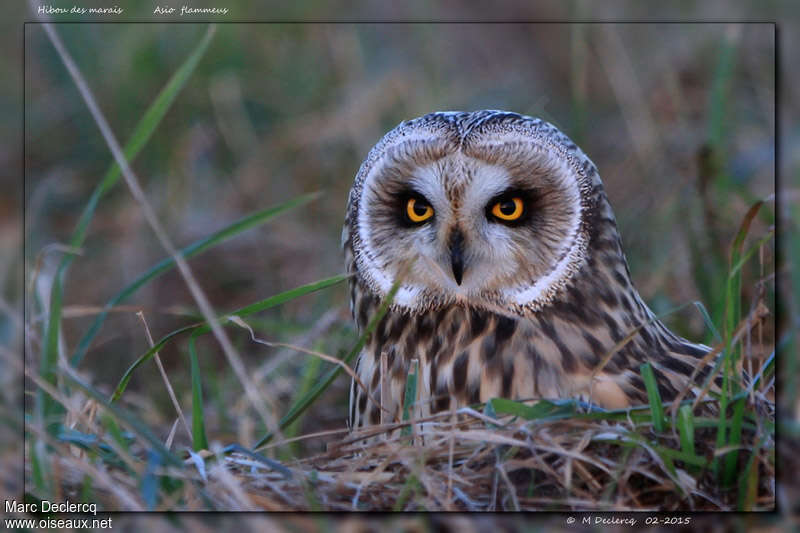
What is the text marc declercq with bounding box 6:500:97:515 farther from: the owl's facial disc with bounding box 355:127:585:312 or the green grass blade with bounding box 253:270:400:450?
the owl's facial disc with bounding box 355:127:585:312

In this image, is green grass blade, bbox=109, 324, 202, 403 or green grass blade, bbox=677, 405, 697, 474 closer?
green grass blade, bbox=677, 405, 697, 474

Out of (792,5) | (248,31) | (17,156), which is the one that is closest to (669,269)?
(792,5)

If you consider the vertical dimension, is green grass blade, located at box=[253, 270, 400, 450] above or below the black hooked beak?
below

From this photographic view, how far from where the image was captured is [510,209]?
81.0 inches

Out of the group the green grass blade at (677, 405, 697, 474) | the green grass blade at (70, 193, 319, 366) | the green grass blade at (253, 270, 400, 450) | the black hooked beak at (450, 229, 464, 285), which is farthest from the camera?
the green grass blade at (70, 193, 319, 366)

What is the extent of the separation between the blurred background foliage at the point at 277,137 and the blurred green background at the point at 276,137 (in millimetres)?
11

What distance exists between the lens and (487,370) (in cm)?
213

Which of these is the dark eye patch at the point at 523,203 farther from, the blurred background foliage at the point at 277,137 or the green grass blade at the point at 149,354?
the blurred background foliage at the point at 277,137

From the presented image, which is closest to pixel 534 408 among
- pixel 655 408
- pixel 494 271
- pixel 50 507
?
pixel 655 408

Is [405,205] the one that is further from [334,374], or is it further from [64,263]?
[64,263]

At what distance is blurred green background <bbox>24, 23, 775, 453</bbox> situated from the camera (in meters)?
4.24

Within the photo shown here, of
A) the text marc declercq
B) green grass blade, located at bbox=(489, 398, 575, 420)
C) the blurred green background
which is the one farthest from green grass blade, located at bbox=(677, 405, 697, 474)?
the blurred green background

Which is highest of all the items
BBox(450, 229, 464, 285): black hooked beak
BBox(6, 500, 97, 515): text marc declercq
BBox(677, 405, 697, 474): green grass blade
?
BBox(450, 229, 464, 285): black hooked beak

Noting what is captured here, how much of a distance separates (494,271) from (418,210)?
0.70ft
